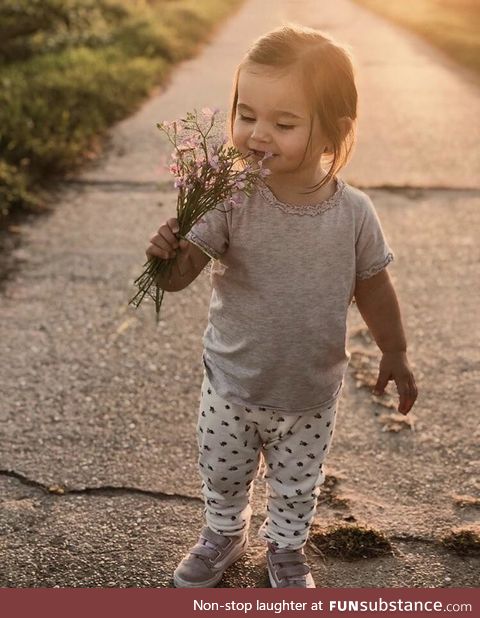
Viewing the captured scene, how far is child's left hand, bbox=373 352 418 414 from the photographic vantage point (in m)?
2.28

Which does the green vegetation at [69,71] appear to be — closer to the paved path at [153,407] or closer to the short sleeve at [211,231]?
the paved path at [153,407]

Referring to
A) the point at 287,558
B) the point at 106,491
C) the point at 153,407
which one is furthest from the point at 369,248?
the point at 153,407

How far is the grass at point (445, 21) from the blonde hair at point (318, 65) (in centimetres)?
895

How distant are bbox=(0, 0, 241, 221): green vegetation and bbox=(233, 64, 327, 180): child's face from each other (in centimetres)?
323

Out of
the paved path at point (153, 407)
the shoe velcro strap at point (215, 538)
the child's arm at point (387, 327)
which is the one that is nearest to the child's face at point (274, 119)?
the child's arm at point (387, 327)

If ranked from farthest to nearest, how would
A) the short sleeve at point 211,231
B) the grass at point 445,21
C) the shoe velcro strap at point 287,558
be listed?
the grass at point 445,21 → the shoe velcro strap at point 287,558 → the short sleeve at point 211,231

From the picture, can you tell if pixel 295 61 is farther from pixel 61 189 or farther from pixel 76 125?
pixel 76 125

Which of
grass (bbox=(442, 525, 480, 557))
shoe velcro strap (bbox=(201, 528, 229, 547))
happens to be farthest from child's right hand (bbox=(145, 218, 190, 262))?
grass (bbox=(442, 525, 480, 557))

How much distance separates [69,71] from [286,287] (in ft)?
20.8

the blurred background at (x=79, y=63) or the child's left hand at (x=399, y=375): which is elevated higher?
the child's left hand at (x=399, y=375)

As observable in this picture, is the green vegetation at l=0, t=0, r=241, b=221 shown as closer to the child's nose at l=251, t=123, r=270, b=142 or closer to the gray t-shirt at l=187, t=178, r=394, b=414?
the gray t-shirt at l=187, t=178, r=394, b=414

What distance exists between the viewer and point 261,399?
2.17 m

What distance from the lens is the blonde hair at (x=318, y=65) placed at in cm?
197

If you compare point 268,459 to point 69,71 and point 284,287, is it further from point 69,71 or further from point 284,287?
point 69,71
